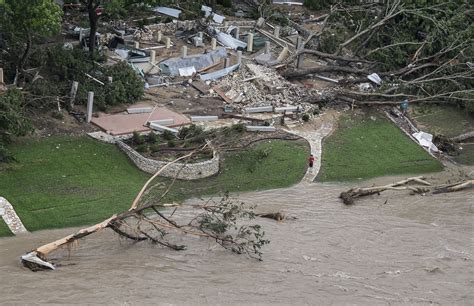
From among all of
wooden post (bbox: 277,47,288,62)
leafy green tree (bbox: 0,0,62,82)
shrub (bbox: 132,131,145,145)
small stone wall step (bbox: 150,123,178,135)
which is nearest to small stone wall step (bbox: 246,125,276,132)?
small stone wall step (bbox: 150,123,178,135)

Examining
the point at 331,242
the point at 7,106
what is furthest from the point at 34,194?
the point at 331,242

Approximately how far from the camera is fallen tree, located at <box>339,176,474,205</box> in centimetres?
2594

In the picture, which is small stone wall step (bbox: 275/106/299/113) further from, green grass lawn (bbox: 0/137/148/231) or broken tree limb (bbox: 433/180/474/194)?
green grass lawn (bbox: 0/137/148/231)

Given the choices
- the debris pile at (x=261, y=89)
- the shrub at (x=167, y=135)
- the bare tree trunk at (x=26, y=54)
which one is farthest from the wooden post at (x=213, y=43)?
the bare tree trunk at (x=26, y=54)

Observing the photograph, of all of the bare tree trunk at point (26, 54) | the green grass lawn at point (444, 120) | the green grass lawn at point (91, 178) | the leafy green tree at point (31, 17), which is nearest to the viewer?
the green grass lawn at point (91, 178)

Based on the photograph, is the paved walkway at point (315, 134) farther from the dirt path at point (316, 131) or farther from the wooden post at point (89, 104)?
the wooden post at point (89, 104)

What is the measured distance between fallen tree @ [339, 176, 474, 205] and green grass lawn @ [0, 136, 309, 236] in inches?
79.9

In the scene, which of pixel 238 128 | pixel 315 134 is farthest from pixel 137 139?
pixel 315 134

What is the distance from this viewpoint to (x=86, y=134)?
2711 cm

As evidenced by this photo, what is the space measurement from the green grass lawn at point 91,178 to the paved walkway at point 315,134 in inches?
13.7

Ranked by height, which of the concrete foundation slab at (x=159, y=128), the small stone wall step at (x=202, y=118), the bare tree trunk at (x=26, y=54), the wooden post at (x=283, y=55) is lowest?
the small stone wall step at (x=202, y=118)

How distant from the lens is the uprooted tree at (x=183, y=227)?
2091cm

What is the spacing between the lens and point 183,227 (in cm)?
2216

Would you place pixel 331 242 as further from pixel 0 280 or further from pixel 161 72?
pixel 161 72
